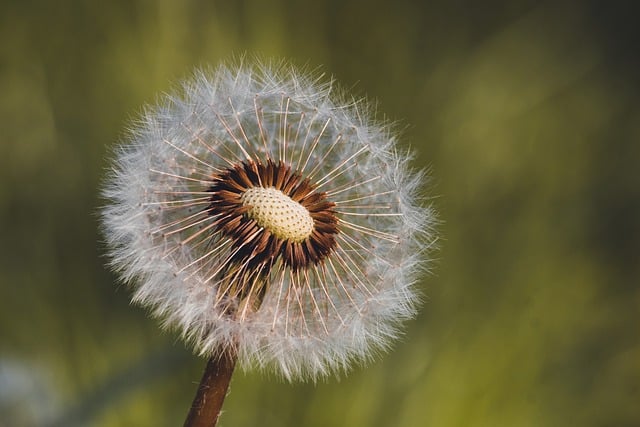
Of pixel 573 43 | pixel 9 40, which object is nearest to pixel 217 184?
pixel 9 40

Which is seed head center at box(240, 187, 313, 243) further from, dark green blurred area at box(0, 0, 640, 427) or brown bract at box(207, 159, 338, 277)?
dark green blurred area at box(0, 0, 640, 427)

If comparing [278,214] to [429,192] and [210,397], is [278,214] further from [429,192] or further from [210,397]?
[429,192]

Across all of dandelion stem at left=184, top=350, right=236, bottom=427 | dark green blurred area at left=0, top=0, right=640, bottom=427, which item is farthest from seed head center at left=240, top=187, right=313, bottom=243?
dark green blurred area at left=0, top=0, right=640, bottom=427

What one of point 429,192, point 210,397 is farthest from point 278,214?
point 429,192

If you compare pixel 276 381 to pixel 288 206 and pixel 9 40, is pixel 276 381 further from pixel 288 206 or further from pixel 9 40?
pixel 9 40

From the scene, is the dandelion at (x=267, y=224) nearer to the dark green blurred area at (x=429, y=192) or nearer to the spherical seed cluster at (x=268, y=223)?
the spherical seed cluster at (x=268, y=223)

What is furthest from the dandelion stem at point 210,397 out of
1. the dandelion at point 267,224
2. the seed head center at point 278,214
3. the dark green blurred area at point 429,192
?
the dark green blurred area at point 429,192
